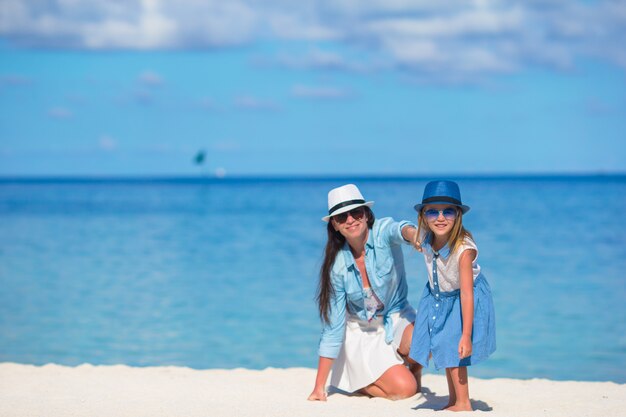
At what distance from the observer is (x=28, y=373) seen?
7.19 meters

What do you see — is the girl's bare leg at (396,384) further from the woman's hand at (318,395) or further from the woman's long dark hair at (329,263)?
the woman's long dark hair at (329,263)

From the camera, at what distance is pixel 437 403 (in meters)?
6.04

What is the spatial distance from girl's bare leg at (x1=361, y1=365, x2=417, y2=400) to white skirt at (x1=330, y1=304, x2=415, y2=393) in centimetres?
4

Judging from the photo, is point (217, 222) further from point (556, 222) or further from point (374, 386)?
point (374, 386)

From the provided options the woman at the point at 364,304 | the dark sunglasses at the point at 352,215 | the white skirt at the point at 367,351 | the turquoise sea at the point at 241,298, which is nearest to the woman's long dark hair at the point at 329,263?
the woman at the point at 364,304

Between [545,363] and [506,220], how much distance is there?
19641mm

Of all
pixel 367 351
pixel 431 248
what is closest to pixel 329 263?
pixel 367 351

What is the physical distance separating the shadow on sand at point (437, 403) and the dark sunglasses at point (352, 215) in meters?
1.22

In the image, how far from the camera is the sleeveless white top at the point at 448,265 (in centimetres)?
532

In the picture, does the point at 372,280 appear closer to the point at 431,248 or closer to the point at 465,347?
the point at 431,248

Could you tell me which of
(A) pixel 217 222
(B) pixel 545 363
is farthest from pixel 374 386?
(A) pixel 217 222

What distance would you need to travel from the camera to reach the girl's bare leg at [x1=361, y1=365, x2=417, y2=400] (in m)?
6.07

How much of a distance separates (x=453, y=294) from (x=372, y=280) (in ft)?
2.08

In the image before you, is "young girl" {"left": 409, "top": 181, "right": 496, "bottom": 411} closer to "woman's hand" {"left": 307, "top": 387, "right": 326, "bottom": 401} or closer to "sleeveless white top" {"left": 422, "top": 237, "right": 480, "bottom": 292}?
"sleeveless white top" {"left": 422, "top": 237, "right": 480, "bottom": 292}
